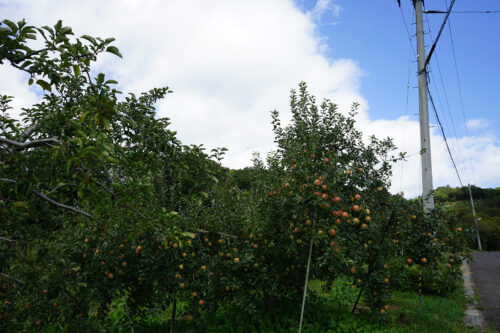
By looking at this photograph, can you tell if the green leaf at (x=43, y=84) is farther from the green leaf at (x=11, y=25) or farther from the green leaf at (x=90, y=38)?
the green leaf at (x=90, y=38)

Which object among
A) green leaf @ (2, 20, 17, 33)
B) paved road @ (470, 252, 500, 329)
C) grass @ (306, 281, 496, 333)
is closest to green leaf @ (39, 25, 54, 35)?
green leaf @ (2, 20, 17, 33)

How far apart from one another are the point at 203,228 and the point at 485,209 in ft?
162

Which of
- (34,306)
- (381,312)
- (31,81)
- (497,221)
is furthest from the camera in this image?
(497,221)

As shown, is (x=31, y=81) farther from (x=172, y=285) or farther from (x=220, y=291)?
(x=220, y=291)

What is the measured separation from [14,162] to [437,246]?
5569mm

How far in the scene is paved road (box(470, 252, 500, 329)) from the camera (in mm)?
7819

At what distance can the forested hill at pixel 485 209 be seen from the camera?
28469 millimetres

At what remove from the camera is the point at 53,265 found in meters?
4.14

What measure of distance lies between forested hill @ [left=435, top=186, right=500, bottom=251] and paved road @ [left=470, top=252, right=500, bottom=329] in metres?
4.13

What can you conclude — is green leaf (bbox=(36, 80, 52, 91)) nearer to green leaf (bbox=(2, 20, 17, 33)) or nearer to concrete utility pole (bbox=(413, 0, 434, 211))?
green leaf (bbox=(2, 20, 17, 33))

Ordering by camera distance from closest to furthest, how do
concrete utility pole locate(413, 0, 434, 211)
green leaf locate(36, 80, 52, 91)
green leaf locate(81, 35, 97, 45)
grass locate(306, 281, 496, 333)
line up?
green leaf locate(81, 35, 97, 45), green leaf locate(36, 80, 52, 91), grass locate(306, 281, 496, 333), concrete utility pole locate(413, 0, 434, 211)

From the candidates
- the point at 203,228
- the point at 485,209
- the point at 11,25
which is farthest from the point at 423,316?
the point at 485,209

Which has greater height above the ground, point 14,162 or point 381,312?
point 14,162

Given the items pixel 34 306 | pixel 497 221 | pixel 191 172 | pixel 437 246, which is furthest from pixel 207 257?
pixel 497 221
